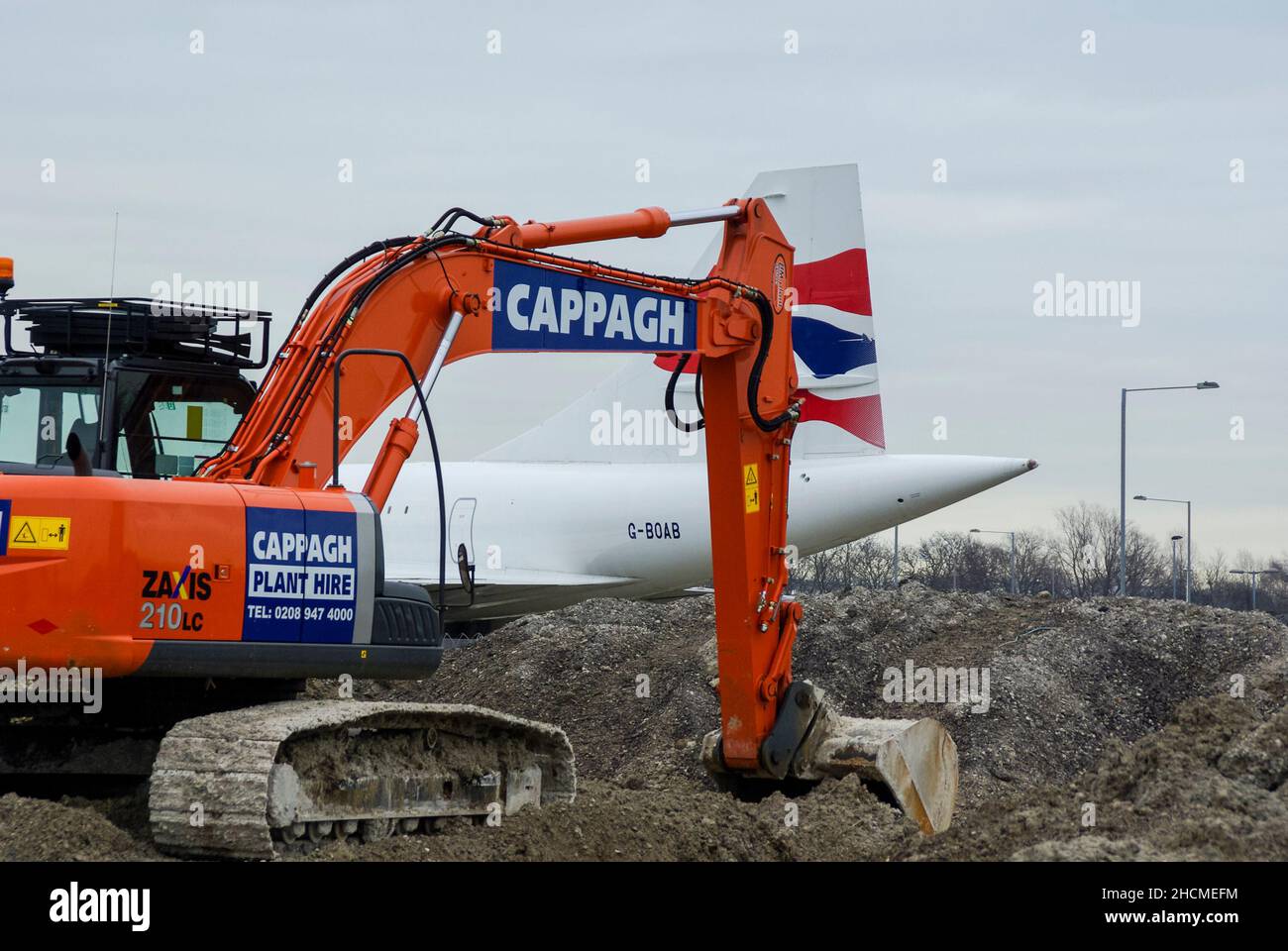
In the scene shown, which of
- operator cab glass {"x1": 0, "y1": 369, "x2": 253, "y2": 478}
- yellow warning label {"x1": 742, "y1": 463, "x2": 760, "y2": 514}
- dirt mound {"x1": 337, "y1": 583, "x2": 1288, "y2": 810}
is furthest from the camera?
dirt mound {"x1": 337, "y1": 583, "x2": 1288, "y2": 810}

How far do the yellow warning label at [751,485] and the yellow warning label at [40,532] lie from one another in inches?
184

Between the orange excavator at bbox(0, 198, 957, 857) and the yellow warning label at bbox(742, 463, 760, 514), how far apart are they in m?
0.02

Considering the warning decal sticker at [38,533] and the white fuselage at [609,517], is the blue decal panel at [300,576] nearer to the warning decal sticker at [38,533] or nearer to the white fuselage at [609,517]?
the warning decal sticker at [38,533]

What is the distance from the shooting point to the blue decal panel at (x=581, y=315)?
8.77m

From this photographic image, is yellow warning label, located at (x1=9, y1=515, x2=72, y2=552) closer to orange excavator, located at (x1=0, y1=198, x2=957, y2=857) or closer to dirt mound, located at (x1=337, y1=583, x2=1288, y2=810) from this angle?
orange excavator, located at (x1=0, y1=198, x2=957, y2=857)

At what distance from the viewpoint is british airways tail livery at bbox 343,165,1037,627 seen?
20.1 meters

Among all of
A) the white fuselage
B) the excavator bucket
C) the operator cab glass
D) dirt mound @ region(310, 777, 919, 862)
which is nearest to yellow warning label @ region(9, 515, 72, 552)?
the operator cab glass

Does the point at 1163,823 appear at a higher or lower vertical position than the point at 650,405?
lower

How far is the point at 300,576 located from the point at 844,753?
14.7 feet

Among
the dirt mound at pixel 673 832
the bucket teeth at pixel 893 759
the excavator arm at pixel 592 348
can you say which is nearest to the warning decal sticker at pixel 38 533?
the excavator arm at pixel 592 348

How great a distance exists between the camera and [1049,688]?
14.8 metres
